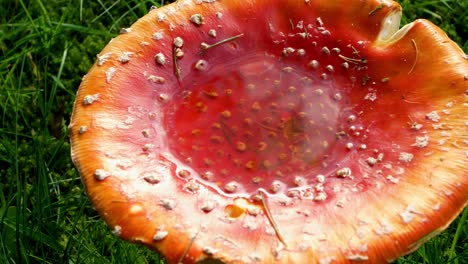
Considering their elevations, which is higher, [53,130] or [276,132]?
[276,132]

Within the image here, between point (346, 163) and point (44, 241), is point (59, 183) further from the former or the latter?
point (346, 163)

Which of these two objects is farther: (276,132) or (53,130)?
(53,130)

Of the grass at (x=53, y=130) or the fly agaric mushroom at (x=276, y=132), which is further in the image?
the grass at (x=53, y=130)

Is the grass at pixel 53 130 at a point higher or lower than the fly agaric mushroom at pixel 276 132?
lower

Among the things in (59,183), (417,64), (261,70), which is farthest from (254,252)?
(59,183)
